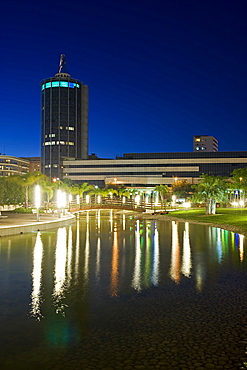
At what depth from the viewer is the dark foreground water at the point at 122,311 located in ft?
20.0

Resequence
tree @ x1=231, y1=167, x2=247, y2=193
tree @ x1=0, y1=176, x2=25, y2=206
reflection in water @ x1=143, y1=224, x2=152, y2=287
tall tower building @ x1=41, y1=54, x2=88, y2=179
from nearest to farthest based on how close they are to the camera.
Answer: reflection in water @ x1=143, y1=224, x2=152, y2=287, tree @ x1=0, y1=176, x2=25, y2=206, tree @ x1=231, y1=167, x2=247, y2=193, tall tower building @ x1=41, y1=54, x2=88, y2=179

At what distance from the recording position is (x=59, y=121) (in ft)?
601

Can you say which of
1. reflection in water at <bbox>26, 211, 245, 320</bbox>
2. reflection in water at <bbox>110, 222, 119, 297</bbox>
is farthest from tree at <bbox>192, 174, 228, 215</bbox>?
reflection in water at <bbox>110, 222, 119, 297</bbox>

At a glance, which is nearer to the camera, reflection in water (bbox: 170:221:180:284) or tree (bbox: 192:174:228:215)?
reflection in water (bbox: 170:221:180:284)

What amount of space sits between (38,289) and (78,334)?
13.4 feet

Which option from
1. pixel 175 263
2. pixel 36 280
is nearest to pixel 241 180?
pixel 175 263

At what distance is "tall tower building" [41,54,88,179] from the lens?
181m

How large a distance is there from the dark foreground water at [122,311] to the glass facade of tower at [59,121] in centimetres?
16735

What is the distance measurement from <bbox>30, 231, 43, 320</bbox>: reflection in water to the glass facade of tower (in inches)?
6428

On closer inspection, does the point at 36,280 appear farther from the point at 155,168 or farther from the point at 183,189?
the point at 155,168

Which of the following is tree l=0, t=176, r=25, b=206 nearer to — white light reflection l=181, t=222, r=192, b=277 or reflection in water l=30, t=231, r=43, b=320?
reflection in water l=30, t=231, r=43, b=320

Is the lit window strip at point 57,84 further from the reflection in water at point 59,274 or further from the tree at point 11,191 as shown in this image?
the reflection in water at point 59,274

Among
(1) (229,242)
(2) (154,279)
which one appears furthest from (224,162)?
(2) (154,279)

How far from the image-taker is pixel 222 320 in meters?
7.91
